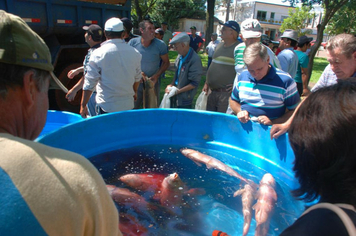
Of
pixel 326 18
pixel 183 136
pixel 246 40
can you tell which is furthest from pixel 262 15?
pixel 183 136

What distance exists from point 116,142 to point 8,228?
3.02 metres

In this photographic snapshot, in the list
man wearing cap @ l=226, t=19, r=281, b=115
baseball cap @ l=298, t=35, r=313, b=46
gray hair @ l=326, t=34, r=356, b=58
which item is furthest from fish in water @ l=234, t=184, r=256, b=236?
baseball cap @ l=298, t=35, r=313, b=46

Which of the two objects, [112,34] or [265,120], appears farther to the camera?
[112,34]

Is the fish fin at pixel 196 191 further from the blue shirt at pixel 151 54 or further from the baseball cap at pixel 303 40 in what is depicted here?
the baseball cap at pixel 303 40

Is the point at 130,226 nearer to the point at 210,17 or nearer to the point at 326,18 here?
the point at 326,18

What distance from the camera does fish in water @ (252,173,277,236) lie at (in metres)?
2.44

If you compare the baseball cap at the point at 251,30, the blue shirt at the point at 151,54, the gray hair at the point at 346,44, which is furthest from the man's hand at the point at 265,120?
the blue shirt at the point at 151,54

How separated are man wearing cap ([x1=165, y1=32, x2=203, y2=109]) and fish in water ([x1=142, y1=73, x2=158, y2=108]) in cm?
37

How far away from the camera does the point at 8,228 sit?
0.73 m

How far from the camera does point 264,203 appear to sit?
2.65 meters

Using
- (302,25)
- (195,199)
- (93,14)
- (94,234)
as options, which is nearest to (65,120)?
(195,199)

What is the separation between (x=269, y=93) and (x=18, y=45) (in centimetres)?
262

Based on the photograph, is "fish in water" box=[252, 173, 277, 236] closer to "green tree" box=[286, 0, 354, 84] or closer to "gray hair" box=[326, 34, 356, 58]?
"gray hair" box=[326, 34, 356, 58]

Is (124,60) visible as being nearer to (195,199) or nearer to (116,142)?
(116,142)
